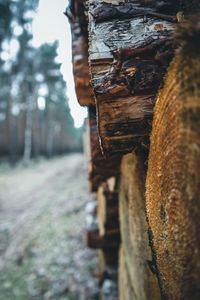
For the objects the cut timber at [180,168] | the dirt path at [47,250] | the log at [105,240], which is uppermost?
the cut timber at [180,168]

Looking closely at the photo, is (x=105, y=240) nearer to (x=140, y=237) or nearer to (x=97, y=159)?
(x=97, y=159)

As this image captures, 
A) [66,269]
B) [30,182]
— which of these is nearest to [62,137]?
[30,182]

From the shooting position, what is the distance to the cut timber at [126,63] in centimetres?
101

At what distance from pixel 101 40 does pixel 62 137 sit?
3402cm

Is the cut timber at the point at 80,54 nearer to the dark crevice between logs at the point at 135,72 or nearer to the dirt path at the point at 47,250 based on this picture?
the dark crevice between logs at the point at 135,72

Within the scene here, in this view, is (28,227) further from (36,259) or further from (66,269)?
(66,269)

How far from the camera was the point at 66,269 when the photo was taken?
187 inches

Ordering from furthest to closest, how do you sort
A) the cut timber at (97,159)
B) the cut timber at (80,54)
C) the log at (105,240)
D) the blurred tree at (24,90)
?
the blurred tree at (24,90) → the log at (105,240) → the cut timber at (97,159) → the cut timber at (80,54)

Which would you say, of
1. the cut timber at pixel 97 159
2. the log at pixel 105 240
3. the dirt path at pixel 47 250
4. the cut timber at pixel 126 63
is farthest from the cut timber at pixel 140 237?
the dirt path at pixel 47 250

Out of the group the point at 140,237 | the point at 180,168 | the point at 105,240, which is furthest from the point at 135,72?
the point at 105,240

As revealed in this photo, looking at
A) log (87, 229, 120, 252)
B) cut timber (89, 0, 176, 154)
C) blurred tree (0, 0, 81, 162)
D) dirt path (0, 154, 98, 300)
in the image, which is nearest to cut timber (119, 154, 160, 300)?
cut timber (89, 0, 176, 154)

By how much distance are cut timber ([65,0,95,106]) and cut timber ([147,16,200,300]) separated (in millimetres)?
1001

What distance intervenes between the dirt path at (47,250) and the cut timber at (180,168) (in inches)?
133

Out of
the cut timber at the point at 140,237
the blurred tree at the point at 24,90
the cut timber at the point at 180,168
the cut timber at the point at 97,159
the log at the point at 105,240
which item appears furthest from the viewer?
the blurred tree at the point at 24,90
